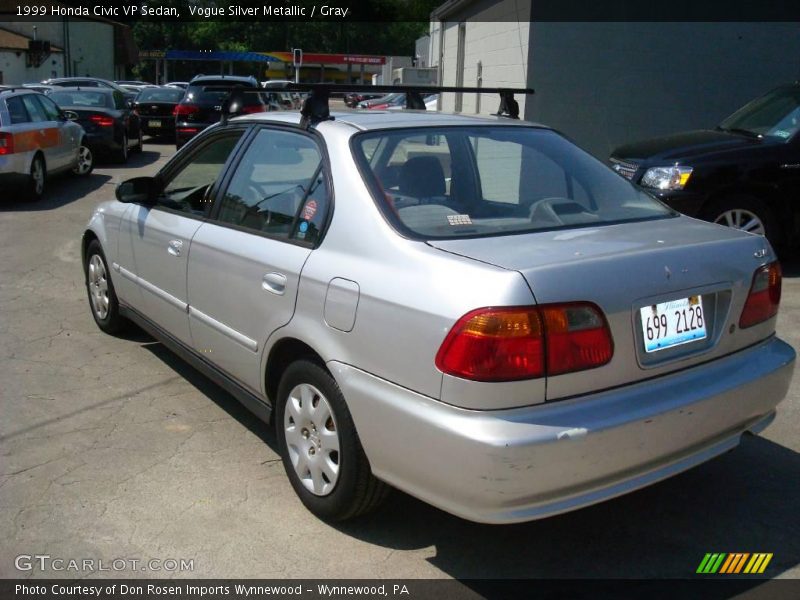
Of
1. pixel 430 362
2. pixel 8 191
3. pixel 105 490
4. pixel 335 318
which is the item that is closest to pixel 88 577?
pixel 105 490

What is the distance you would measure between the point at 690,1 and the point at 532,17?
2.31 m

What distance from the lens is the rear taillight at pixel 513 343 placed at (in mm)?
2766

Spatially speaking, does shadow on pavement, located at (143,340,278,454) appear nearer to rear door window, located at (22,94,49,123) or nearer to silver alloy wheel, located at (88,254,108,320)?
silver alloy wheel, located at (88,254,108,320)

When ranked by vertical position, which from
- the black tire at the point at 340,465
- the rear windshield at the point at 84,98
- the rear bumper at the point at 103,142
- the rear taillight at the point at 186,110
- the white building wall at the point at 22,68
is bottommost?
the black tire at the point at 340,465

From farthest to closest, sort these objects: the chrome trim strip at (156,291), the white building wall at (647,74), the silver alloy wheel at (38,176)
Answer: the silver alloy wheel at (38,176), the white building wall at (647,74), the chrome trim strip at (156,291)

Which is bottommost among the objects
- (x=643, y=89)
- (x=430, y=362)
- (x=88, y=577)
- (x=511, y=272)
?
(x=88, y=577)

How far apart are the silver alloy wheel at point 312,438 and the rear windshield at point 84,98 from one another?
14.9m

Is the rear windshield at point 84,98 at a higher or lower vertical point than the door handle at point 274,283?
higher

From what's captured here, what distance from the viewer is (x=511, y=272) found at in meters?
2.83

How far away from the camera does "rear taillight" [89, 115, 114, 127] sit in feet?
53.5

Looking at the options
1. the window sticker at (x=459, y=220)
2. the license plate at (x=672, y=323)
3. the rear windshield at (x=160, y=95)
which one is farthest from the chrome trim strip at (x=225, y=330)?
the rear windshield at (x=160, y=95)

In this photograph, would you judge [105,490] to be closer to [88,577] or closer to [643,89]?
[88,577]

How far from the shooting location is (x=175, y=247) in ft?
15.1

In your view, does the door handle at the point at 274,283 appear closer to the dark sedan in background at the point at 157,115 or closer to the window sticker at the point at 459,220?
the window sticker at the point at 459,220
